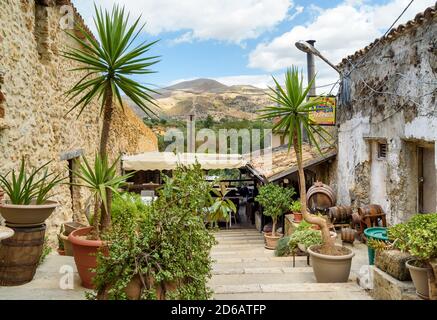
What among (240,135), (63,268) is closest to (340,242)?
(63,268)

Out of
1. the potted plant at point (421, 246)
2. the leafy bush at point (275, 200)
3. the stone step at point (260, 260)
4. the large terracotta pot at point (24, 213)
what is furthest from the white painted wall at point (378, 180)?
the large terracotta pot at point (24, 213)

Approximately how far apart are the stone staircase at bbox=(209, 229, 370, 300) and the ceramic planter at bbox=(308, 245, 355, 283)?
0.18 meters

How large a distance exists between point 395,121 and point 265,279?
3.64 metres

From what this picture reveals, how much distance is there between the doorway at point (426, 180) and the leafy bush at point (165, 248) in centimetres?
480

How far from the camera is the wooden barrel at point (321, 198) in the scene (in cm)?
890

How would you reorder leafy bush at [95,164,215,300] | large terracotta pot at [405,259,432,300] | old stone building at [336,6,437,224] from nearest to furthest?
leafy bush at [95,164,215,300], large terracotta pot at [405,259,432,300], old stone building at [336,6,437,224]

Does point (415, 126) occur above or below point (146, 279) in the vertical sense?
above

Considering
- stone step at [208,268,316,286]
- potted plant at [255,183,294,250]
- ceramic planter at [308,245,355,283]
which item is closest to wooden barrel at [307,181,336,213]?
potted plant at [255,183,294,250]

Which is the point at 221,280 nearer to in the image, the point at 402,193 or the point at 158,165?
the point at 402,193

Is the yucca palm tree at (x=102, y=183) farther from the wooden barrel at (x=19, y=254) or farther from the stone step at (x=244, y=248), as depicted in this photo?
the stone step at (x=244, y=248)

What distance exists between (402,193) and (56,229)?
19.4ft

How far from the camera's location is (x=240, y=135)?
3528 centimetres

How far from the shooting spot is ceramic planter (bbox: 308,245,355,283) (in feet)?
16.4

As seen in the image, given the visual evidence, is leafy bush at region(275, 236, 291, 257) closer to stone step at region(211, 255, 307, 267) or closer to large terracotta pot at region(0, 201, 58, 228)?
stone step at region(211, 255, 307, 267)
